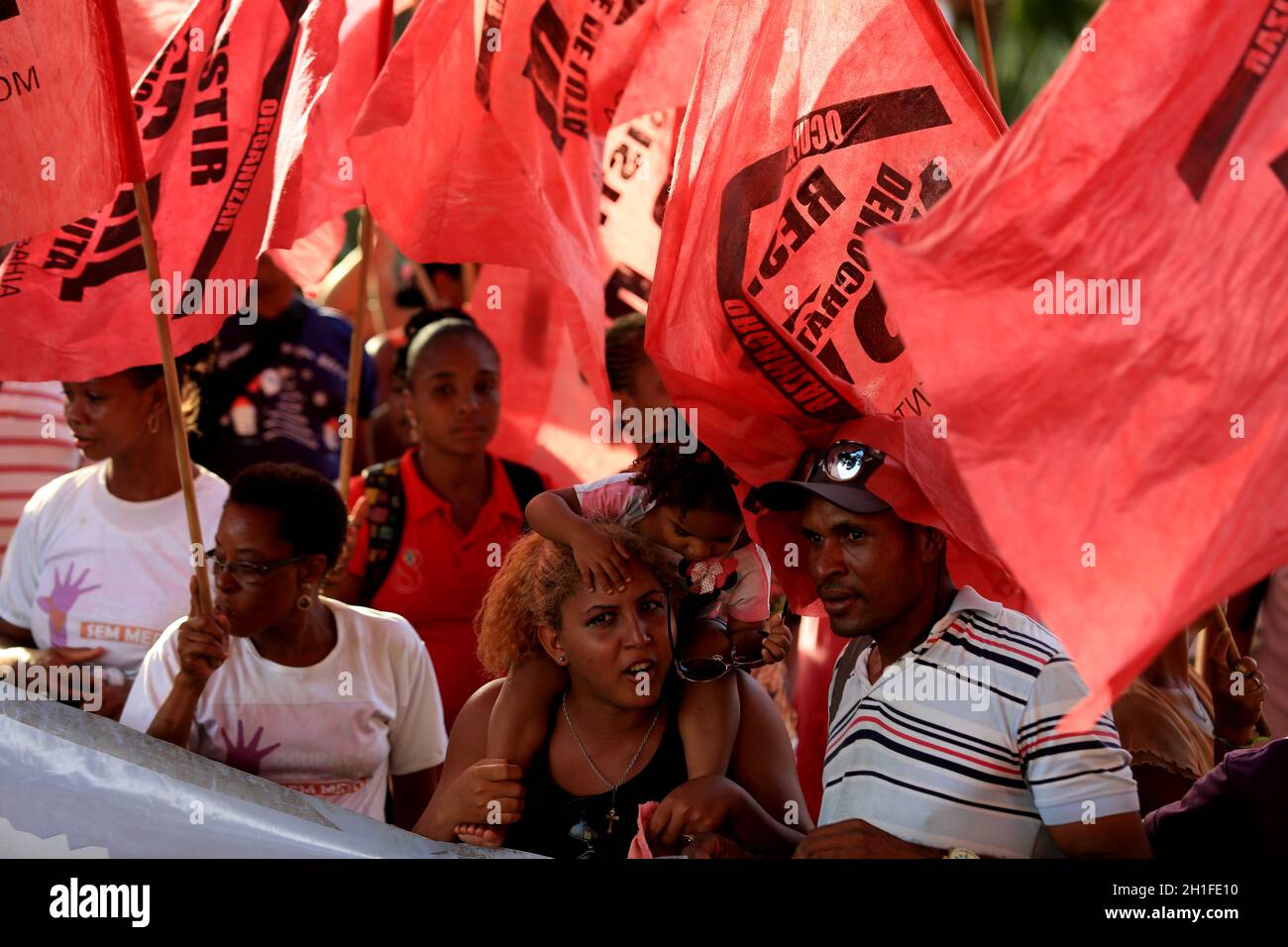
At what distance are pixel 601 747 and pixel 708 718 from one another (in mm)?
230

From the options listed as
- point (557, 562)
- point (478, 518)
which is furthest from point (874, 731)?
point (478, 518)

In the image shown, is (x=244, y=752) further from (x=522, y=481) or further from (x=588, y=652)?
(x=522, y=481)

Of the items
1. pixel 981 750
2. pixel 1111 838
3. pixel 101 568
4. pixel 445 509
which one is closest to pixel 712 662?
pixel 981 750

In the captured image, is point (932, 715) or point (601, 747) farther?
point (601, 747)

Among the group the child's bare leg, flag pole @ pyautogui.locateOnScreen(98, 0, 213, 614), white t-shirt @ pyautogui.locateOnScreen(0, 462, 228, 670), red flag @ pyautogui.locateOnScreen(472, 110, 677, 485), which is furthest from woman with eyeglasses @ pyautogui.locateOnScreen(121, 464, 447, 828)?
red flag @ pyautogui.locateOnScreen(472, 110, 677, 485)

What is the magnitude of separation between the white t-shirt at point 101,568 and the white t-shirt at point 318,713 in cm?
33

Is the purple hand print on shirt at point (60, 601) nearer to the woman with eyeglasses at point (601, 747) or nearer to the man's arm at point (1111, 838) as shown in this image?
the woman with eyeglasses at point (601, 747)

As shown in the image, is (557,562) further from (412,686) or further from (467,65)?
(467,65)

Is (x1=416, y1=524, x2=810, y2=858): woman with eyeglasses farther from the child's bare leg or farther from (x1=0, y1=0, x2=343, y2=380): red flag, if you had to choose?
(x1=0, y1=0, x2=343, y2=380): red flag

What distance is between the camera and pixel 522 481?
14.9 feet

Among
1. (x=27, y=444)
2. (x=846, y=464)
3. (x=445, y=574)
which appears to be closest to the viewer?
(x=846, y=464)

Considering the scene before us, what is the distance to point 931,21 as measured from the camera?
3.26 m

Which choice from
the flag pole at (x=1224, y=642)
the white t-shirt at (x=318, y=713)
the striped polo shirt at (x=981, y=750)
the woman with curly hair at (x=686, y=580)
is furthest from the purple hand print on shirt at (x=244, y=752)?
the flag pole at (x=1224, y=642)

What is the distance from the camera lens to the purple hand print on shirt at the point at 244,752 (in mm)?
3344
